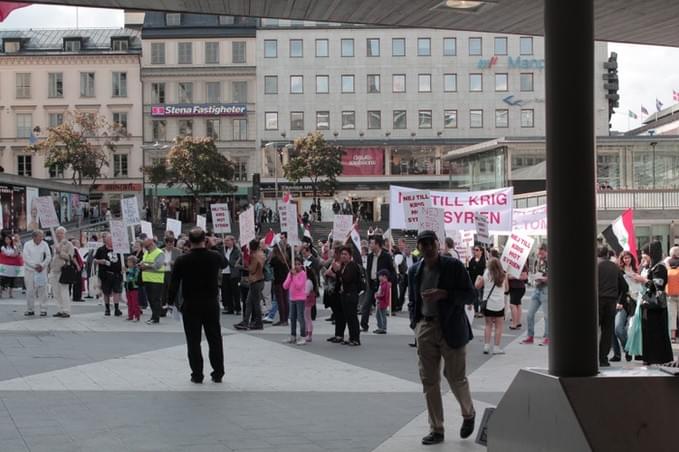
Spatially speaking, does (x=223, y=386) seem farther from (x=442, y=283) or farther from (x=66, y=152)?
(x=66, y=152)

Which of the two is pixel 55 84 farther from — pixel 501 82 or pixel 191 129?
pixel 501 82

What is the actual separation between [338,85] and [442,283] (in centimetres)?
7140

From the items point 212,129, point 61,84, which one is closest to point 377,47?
point 212,129

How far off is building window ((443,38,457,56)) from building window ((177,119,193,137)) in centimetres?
2329

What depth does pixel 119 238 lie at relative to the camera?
68.4 ft

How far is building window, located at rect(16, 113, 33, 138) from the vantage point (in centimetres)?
7781

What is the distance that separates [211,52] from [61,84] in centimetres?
1352

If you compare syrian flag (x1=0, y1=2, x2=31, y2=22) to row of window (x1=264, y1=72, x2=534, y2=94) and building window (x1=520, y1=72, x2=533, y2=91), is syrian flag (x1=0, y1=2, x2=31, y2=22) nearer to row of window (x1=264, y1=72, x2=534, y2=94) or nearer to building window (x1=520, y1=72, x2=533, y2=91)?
row of window (x1=264, y1=72, x2=534, y2=94)

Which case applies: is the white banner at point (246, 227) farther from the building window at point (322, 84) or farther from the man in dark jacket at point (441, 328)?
the building window at point (322, 84)

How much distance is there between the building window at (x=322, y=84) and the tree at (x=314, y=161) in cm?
855

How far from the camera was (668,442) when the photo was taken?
17.7 ft

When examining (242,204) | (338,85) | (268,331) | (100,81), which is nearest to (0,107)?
(100,81)

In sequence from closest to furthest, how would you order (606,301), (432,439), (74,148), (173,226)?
1. (432,439)
2. (606,301)
3. (173,226)
4. (74,148)

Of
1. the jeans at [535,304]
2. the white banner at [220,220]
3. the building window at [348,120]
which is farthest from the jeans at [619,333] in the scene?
the building window at [348,120]
